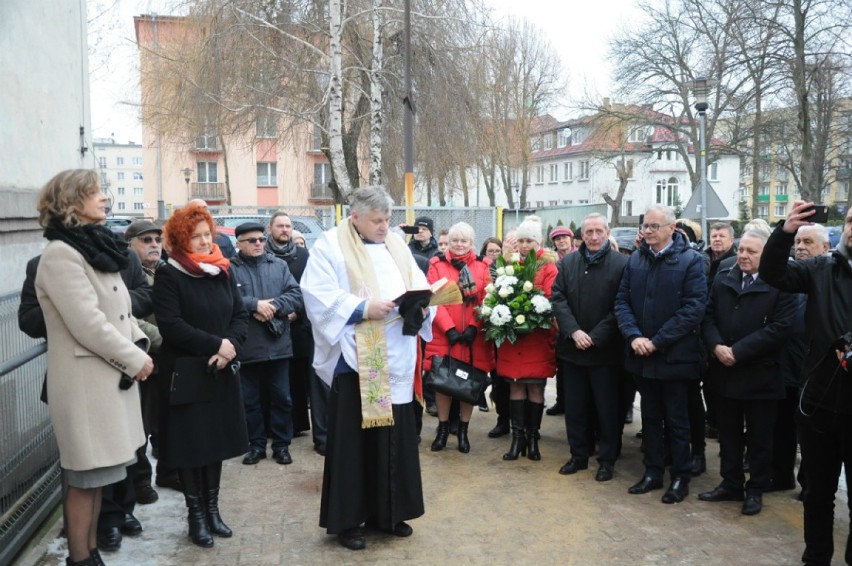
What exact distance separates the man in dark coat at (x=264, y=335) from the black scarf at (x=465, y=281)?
4.67 feet

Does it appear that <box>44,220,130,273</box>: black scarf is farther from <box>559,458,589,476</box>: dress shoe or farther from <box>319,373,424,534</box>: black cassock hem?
<box>559,458,589,476</box>: dress shoe

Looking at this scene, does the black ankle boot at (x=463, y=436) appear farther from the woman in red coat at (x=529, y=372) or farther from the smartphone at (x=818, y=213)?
the smartphone at (x=818, y=213)

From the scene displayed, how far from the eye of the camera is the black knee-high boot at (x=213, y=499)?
4.76 meters

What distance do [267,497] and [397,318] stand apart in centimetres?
182

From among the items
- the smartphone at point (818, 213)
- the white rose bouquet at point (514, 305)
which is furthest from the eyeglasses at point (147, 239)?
the smartphone at point (818, 213)

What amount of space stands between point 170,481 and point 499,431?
10.3ft

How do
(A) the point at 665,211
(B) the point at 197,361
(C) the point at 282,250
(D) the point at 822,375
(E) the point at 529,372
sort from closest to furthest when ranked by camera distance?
(D) the point at 822,375 < (B) the point at 197,361 < (A) the point at 665,211 < (E) the point at 529,372 < (C) the point at 282,250

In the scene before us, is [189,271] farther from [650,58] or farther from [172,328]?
[650,58]

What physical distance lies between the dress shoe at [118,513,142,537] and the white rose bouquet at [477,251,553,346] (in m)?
3.10

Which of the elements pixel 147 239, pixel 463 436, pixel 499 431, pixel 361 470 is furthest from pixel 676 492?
pixel 147 239

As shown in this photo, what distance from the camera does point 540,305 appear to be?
647 cm

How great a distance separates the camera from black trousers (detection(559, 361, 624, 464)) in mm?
6172

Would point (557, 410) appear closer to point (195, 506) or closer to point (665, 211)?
point (665, 211)

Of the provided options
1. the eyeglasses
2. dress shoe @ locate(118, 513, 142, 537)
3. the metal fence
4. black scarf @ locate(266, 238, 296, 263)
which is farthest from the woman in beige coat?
black scarf @ locate(266, 238, 296, 263)
